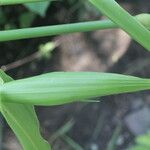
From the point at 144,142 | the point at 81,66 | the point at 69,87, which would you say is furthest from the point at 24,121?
the point at 81,66

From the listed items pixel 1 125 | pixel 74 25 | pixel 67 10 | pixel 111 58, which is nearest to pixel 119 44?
pixel 111 58

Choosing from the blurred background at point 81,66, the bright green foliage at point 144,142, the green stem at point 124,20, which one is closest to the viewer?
the green stem at point 124,20

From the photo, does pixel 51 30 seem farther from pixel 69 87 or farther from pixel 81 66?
pixel 81 66

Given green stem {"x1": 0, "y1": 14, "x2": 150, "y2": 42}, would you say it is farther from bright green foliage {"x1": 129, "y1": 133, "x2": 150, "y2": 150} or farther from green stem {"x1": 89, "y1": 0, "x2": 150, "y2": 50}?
bright green foliage {"x1": 129, "y1": 133, "x2": 150, "y2": 150}

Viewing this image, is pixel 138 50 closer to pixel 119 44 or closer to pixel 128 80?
pixel 119 44

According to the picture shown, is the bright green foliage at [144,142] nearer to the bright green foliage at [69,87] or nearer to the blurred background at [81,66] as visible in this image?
the blurred background at [81,66]

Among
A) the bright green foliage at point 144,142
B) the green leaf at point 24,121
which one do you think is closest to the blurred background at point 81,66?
the bright green foliage at point 144,142
